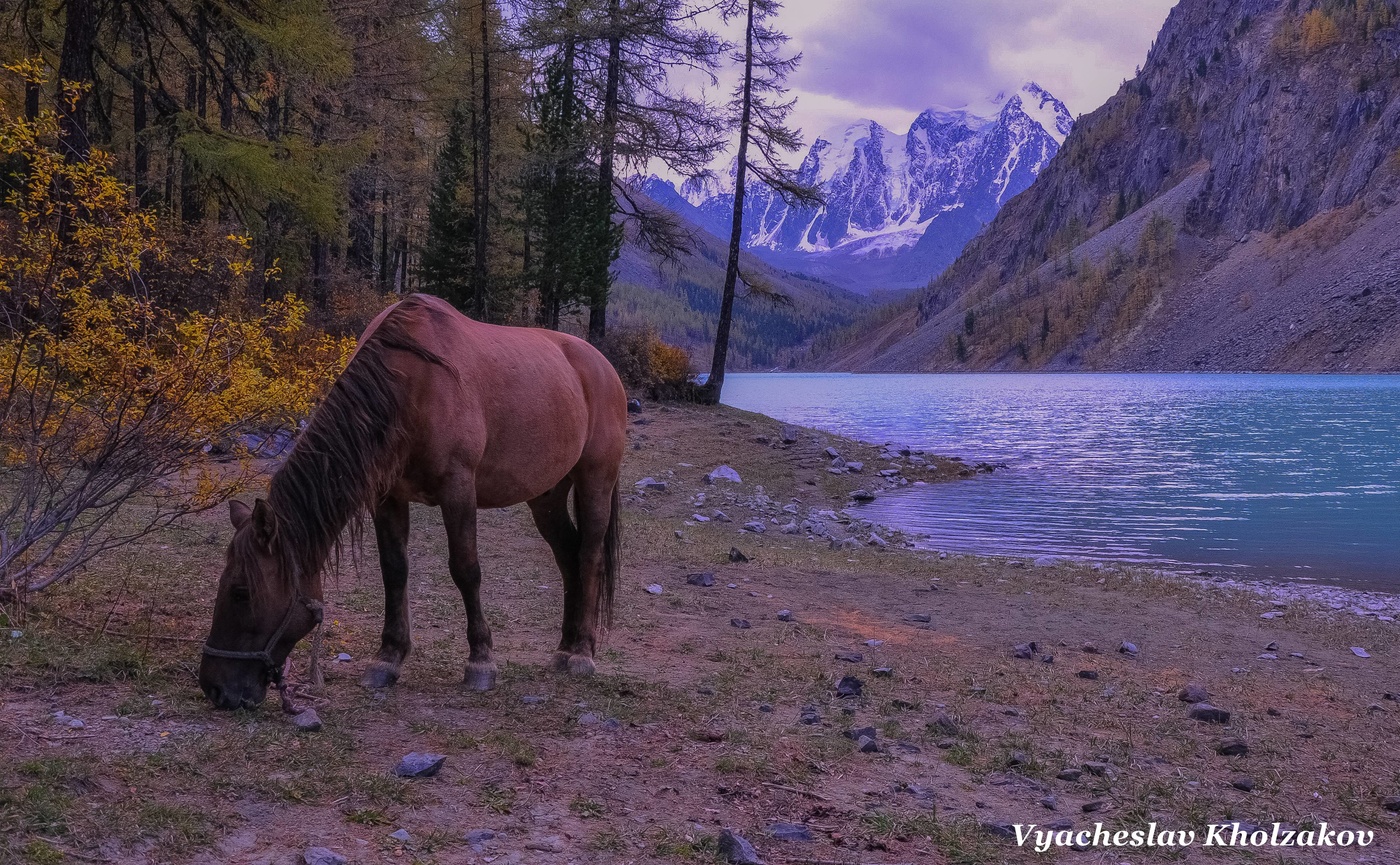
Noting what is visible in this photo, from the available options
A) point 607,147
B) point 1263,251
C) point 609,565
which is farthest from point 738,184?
point 1263,251

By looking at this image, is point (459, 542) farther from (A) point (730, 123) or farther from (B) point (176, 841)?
(A) point (730, 123)

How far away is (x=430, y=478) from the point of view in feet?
17.0

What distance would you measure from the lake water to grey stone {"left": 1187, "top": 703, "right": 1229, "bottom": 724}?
8382 mm

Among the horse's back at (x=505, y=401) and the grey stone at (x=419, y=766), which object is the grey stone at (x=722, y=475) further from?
the grey stone at (x=419, y=766)

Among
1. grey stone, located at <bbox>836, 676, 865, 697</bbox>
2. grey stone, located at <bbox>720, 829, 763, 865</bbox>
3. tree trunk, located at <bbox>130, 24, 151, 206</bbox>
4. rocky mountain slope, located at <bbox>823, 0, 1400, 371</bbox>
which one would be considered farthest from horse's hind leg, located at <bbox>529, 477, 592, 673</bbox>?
rocky mountain slope, located at <bbox>823, 0, 1400, 371</bbox>

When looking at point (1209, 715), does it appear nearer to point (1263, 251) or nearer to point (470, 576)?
point (470, 576)

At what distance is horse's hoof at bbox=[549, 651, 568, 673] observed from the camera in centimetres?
615

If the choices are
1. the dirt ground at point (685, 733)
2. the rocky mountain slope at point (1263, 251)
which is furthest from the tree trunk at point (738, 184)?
the rocky mountain slope at point (1263, 251)

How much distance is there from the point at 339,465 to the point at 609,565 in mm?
2511

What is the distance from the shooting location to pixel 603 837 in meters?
3.66

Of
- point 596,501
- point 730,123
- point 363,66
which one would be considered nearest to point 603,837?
point 596,501

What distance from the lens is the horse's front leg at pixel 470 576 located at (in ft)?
17.2

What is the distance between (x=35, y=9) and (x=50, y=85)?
2.99 m

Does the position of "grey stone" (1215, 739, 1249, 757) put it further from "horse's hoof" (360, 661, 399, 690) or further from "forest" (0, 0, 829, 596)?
"forest" (0, 0, 829, 596)
